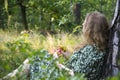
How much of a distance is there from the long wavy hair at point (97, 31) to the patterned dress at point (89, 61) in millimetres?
87

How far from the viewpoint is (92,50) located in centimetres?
448

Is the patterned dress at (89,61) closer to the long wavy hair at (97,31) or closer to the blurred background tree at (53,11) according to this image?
the long wavy hair at (97,31)

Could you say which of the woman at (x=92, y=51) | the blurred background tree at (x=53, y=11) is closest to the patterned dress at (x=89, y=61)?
the woman at (x=92, y=51)

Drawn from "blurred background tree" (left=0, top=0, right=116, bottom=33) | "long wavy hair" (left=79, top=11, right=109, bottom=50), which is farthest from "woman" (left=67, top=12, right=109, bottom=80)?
"blurred background tree" (left=0, top=0, right=116, bottom=33)

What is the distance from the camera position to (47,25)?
17.8 metres

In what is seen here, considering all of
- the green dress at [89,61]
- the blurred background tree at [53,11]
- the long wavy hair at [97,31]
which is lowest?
the blurred background tree at [53,11]

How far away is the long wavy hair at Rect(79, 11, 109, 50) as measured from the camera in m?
4.38

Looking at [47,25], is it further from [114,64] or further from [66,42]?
[114,64]

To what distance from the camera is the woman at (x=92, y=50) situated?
442 cm

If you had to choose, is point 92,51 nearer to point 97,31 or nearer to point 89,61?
point 89,61

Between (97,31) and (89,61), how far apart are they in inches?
15.1

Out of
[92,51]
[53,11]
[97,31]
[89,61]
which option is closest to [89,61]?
[89,61]

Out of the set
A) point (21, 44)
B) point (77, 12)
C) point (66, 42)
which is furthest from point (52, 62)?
point (77, 12)

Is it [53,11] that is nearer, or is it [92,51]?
[92,51]
